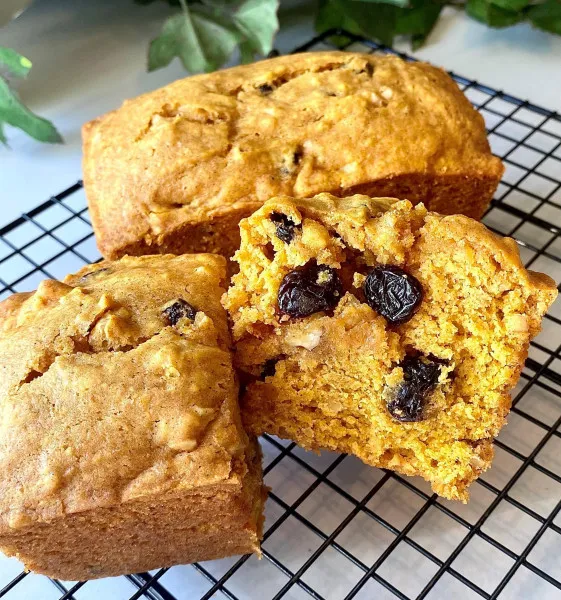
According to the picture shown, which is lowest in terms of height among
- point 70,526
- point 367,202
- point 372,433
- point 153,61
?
point 372,433

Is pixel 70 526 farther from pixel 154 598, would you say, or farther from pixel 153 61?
pixel 153 61

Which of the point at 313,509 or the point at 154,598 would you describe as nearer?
the point at 154,598

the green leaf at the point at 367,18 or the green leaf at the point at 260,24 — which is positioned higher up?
the green leaf at the point at 260,24

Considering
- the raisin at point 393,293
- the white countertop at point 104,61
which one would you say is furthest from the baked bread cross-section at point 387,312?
the white countertop at point 104,61

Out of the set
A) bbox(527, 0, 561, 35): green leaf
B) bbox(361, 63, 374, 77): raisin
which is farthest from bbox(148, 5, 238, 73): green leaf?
bbox(527, 0, 561, 35): green leaf

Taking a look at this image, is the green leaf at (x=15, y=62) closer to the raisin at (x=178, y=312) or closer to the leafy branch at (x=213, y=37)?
the leafy branch at (x=213, y=37)

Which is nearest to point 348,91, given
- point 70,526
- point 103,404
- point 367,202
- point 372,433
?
point 367,202
